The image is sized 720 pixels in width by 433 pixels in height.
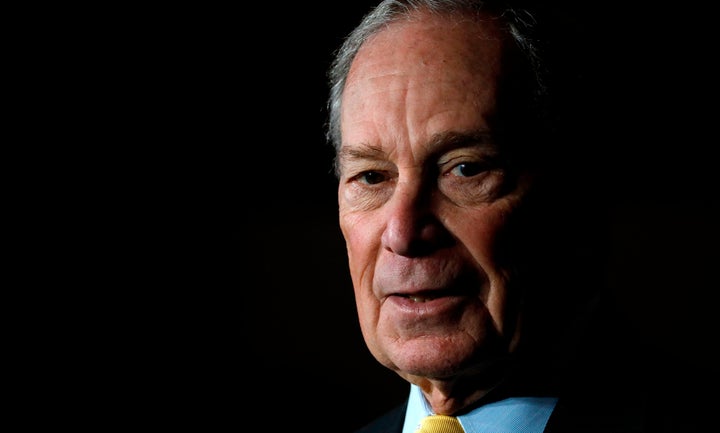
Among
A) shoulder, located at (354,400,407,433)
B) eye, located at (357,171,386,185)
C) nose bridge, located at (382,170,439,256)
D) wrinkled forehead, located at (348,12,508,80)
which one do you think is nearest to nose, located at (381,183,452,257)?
nose bridge, located at (382,170,439,256)

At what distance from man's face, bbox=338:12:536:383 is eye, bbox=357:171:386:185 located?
0.04m

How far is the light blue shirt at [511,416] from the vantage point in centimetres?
138

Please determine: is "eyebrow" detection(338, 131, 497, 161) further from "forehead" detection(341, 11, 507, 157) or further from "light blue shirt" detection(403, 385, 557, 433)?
"light blue shirt" detection(403, 385, 557, 433)

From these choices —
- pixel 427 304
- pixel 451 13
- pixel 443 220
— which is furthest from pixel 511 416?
pixel 451 13

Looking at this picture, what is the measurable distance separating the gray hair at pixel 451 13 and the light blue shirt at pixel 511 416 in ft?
2.05

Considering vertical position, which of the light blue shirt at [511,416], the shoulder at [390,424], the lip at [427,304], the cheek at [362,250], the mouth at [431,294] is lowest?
the shoulder at [390,424]

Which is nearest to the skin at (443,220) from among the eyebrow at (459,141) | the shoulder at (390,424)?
the eyebrow at (459,141)

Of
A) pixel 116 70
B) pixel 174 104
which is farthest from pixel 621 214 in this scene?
pixel 116 70

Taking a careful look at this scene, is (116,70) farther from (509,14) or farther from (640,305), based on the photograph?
(640,305)

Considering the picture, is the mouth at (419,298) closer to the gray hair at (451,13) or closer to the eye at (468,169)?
the eye at (468,169)

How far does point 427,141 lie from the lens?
137cm

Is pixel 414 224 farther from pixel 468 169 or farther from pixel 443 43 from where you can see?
pixel 443 43

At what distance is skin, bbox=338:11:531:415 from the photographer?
1.35 m

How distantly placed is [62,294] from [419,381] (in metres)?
1.85
